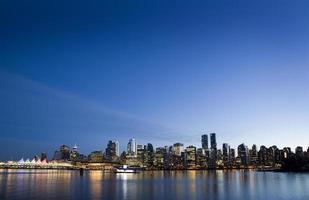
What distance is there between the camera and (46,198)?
1836 inches

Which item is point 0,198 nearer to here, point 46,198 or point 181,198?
point 46,198

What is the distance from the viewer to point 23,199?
45.3 metres

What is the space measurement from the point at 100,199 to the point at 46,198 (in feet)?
22.7

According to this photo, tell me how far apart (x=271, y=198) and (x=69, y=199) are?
92.9 feet

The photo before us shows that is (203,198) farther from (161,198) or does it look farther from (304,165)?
(304,165)

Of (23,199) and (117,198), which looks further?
(117,198)

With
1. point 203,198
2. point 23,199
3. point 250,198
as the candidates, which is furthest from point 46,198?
point 250,198

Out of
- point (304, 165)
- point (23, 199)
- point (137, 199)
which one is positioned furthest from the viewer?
point (304, 165)

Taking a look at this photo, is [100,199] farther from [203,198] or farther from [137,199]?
[203,198]

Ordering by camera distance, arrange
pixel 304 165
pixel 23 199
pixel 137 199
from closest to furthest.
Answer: pixel 23 199 → pixel 137 199 → pixel 304 165

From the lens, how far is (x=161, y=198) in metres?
49.8

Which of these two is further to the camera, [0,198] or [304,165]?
[304,165]

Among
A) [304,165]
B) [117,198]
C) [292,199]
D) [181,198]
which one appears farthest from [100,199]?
[304,165]

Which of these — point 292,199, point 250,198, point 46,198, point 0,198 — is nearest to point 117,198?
point 46,198
